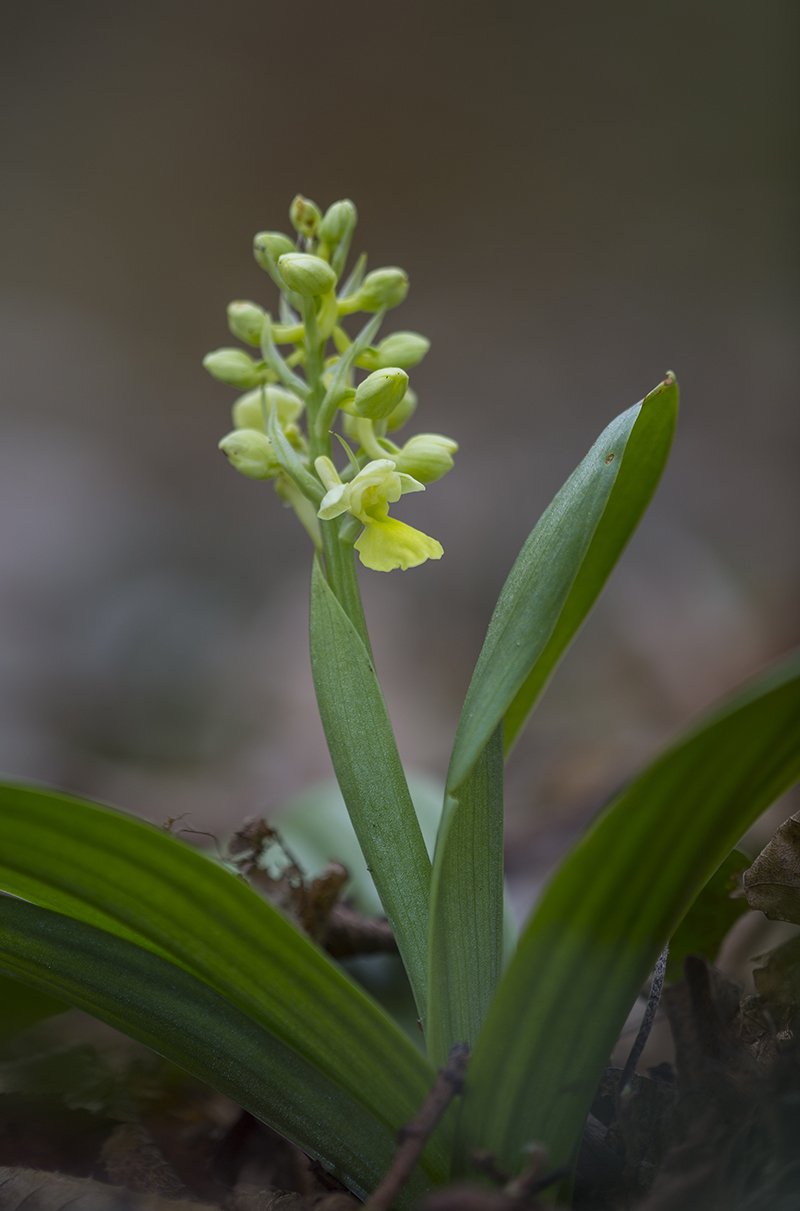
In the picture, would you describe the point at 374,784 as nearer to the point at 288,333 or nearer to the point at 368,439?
the point at 368,439

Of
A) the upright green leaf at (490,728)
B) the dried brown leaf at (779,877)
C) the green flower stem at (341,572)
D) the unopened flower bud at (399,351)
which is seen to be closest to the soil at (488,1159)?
the dried brown leaf at (779,877)

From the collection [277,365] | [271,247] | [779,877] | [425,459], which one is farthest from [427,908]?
[271,247]

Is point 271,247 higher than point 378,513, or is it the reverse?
point 271,247

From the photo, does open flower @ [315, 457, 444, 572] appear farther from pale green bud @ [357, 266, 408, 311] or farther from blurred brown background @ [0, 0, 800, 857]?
blurred brown background @ [0, 0, 800, 857]

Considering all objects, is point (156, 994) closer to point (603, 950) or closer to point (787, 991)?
point (603, 950)

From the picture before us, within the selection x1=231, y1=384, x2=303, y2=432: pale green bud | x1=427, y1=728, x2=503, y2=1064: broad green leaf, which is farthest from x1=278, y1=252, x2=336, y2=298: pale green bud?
x1=427, y1=728, x2=503, y2=1064: broad green leaf

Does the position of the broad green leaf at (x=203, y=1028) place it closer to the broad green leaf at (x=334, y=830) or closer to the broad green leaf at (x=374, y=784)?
the broad green leaf at (x=374, y=784)

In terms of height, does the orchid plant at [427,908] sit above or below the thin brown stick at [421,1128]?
above
